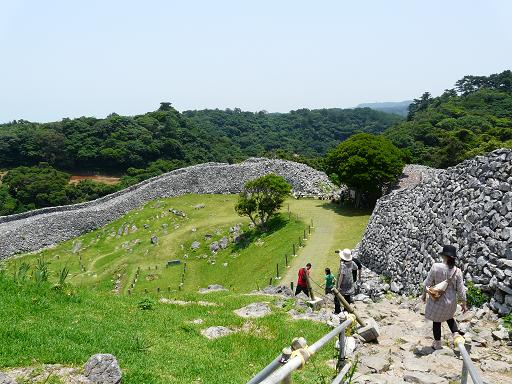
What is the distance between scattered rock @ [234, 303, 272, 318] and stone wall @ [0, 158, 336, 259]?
30.4m

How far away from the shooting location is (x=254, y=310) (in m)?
12.8

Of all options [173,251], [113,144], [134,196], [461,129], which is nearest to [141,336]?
[173,251]

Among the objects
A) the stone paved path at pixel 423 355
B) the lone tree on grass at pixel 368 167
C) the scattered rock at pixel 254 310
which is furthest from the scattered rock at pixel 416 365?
the lone tree on grass at pixel 368 167

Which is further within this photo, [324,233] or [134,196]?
[134,196]

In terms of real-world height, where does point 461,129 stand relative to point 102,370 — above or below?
above

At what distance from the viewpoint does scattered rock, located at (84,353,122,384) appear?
262 inches

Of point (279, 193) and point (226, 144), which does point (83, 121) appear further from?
point (279, 193)

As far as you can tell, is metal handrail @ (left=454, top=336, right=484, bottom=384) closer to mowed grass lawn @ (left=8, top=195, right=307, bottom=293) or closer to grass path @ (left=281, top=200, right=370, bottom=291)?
grass path @ (left=281, top=200, right=370, bottom=291)

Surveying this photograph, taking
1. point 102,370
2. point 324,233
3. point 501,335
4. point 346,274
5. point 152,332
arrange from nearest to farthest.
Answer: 1. point 102,370
2. point 501,335
3. point 152,332
4. point 346,274
5. point 324,233

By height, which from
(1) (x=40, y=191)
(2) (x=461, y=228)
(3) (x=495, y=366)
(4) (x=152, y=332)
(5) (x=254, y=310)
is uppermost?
(2) (x=461, y=228)

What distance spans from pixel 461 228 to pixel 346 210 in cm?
2350

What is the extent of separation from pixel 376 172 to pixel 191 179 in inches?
995

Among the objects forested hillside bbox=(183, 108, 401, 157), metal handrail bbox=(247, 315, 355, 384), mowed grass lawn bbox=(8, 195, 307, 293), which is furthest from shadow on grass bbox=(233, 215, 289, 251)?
forested hillside bbox=(183, 108, 401, 157)

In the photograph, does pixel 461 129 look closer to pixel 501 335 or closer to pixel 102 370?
pixel 501 335
